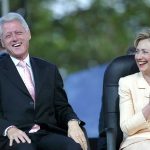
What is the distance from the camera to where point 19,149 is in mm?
6184

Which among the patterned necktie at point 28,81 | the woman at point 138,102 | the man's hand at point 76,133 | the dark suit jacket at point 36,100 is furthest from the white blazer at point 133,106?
the patterned necktie at point 28,81

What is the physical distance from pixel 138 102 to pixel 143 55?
1.28ft

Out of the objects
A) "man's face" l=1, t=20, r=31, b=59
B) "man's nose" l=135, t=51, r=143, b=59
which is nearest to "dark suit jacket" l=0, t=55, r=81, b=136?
"man's face" l=1, t=20, r=31, b=59

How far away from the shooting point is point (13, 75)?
660 cm

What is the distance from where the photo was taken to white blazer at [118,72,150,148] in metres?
6.40

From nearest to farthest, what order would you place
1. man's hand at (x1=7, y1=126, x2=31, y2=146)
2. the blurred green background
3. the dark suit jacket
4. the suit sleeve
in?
man's hand at (x1=7, y1=126, x2=31, y2=146) → the dark suit jacket → the suit sleeve → the blurred green background

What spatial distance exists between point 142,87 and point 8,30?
1208mm

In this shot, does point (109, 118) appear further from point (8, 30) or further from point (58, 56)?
point (58, 56)

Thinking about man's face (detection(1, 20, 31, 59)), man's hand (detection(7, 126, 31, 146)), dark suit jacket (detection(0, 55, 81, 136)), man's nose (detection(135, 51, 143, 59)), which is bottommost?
man's hand (detection(7, 126, 31, 146))

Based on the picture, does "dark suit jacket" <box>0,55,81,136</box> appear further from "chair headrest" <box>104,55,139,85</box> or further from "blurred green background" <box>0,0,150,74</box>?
"blurred green background" <box>0,0,150,74</box>

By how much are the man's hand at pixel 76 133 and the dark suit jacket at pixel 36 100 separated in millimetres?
99

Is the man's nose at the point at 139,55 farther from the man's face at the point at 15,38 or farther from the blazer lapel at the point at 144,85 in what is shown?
the man's face at the point at 15,38

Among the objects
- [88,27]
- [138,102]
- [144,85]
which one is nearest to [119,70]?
[144,85]

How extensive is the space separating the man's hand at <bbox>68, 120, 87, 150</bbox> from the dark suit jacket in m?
0.10
